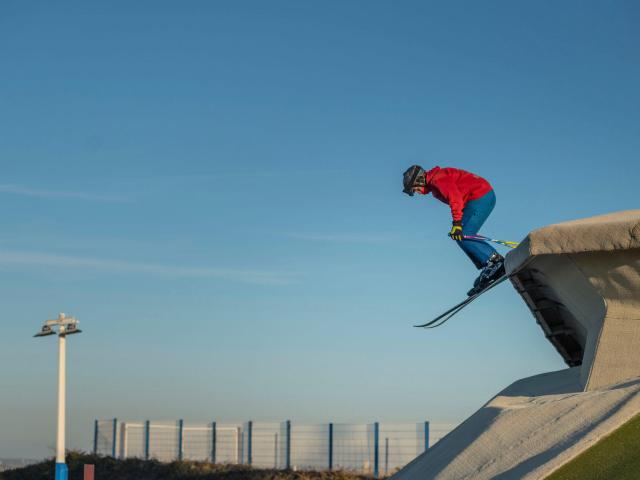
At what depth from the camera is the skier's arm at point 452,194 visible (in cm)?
1377

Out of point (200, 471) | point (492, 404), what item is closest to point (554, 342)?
point (492, 404)

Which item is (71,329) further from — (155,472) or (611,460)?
(611,460)

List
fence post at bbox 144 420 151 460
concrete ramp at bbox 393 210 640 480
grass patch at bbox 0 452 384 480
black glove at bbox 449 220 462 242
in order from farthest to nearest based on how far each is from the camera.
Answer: fence post at bbox 144 420 151 460 → grass patch at bbox 0 452 384 480 → black glove at bbox 449 220 462 242 → concrete ramp at bbox 393 210 640 480

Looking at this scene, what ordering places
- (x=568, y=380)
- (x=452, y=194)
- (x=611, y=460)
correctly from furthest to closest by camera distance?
1. (x=452, y=194)
2. (x=568, y=380)
3. (x=611, y=460)

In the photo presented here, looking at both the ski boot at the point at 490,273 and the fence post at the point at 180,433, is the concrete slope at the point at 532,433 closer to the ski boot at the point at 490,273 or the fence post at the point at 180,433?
the ski boot at the point at 490,273

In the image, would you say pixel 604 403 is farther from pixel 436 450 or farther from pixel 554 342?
pixel 554 342

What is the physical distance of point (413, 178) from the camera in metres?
14.1

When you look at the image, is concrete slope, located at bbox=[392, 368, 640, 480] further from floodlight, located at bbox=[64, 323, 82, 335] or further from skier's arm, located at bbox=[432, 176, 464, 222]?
floodlight, located at bbox=[64, 323, 82, 335]

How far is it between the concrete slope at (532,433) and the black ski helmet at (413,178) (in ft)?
11.5

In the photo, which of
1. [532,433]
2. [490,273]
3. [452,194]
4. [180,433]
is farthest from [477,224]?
[180,433]

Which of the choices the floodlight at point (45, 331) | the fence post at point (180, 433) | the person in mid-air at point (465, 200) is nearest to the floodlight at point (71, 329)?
the floodlight at point (45, 331)

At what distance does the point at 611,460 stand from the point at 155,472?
20.4 meters

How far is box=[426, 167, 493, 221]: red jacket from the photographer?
13891mm

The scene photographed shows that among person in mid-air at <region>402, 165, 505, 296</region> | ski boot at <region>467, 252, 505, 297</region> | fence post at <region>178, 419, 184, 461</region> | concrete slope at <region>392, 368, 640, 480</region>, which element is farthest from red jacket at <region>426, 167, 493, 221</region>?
fence post at <region>178, 419, 184, 461</region>
